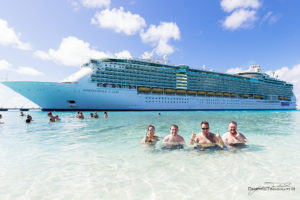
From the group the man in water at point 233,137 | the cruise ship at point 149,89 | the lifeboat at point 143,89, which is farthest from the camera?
the lifeboat at point 143,89

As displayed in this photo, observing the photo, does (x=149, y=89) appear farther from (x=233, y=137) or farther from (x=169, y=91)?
(x=233, y=137)

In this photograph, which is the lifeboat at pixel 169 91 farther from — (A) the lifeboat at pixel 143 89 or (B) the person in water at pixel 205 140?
(B) the person in water at pixel 205 140

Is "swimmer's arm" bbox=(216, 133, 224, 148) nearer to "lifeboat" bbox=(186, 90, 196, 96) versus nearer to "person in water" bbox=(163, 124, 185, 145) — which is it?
"person in water" bbox=(163, 124, 185, 145)

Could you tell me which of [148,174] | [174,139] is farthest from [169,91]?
[148,174]

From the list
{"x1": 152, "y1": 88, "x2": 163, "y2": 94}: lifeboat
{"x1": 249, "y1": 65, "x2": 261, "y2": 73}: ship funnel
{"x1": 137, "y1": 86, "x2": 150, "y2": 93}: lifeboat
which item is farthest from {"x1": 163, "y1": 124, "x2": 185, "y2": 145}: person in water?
{"x1": 249, "y1": 65, "x2": 261, "y2": 73}: ship funnel

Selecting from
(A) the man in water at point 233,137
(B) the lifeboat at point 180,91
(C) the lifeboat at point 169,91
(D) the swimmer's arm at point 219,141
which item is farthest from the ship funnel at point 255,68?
(D) the swimmer's arm at point 219,141

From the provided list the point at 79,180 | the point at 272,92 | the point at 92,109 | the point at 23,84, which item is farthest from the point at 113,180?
the point at 272,92

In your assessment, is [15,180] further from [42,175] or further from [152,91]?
[152,91]

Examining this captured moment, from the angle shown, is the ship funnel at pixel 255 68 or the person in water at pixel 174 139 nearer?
the person in water at pixel 174 139

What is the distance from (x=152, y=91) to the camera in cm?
4881

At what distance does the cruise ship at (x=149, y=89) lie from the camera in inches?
1421

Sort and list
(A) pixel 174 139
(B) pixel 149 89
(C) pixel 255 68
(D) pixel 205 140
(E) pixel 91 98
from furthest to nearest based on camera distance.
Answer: (C) pixel 255 68 < (B) pixel 149 89 < (E) pixel 91 98 < (A) pixel 174 139 < (D) pixel 205 140

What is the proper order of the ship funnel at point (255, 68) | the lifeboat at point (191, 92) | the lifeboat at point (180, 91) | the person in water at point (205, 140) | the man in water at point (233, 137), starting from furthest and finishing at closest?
the ship funnel at point (255, 68) < the lifeboat at point (191, 92) < the lifeboat at point (180, 91) < the man in water at point (233, 137) < the person in water at point (205, 140)

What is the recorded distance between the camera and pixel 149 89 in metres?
48.1
